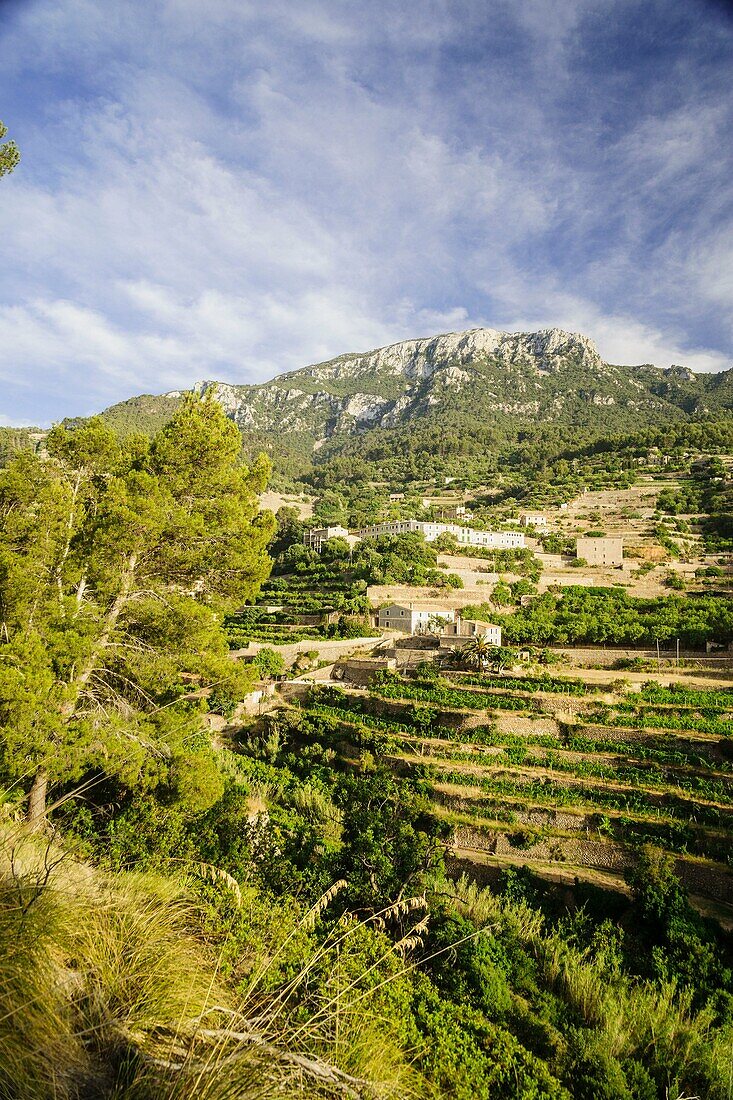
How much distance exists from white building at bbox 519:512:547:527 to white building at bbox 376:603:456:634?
21.6 meters

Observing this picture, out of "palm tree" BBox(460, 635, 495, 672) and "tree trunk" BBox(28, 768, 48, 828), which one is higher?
"tree trunk" BBox(28, 768, 48, 828)

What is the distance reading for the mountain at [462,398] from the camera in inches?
3903

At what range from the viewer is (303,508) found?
66375 mm

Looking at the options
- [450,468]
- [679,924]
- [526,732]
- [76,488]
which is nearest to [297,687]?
[526,732]

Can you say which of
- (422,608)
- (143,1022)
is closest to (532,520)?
(422,608)

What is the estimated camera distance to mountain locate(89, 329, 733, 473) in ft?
325

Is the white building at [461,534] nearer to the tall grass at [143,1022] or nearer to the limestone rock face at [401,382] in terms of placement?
the tall grass at [143,1022]

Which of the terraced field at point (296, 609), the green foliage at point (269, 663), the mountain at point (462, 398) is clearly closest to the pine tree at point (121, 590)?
the green foliage at point (269, 663)

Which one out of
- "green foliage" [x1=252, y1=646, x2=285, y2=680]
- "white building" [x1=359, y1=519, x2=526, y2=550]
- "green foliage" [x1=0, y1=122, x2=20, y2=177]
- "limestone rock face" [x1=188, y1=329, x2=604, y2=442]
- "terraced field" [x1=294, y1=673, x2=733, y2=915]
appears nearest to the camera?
"green foliage" [x1=0, y1=122, x2=20, y2=177]

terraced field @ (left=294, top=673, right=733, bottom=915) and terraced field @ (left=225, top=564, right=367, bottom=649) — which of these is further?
terraced field @ (left=225, top=564, right=367, bottom=649)

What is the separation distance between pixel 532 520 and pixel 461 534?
9033 millimetres

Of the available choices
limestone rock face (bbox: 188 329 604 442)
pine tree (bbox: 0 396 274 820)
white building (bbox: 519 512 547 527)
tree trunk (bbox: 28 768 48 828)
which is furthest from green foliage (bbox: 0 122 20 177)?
limestone rock face (bbox: 188 329 604 442)

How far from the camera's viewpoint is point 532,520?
52.2 m

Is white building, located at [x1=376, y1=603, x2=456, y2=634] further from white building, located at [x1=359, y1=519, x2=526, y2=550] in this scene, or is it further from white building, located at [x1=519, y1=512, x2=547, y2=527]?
white building, located at [x1=519, y1=512, x2=547, y2=527]
